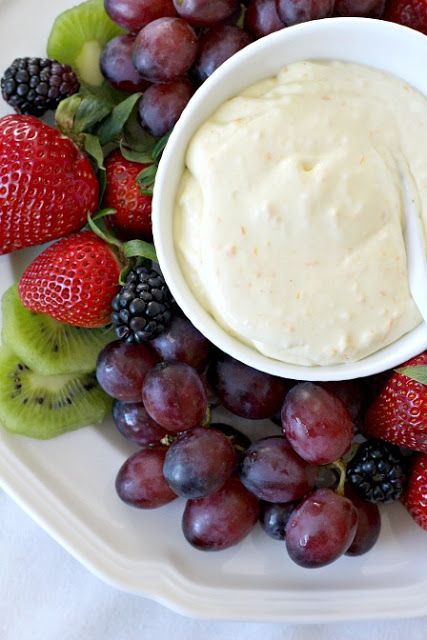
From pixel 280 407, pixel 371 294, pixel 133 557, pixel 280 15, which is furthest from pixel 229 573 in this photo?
pixel 280 15

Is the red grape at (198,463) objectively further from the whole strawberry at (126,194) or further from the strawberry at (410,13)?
the strawberry at (410,13)

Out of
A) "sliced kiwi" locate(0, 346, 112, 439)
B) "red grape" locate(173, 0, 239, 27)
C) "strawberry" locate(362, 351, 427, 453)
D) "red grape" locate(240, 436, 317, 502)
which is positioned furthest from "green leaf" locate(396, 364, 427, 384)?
"red grape" locate(173, 0, 239, 27)

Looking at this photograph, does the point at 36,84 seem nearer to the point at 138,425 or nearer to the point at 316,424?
the point at 138,425

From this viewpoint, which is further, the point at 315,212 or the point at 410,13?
the point at 410,13

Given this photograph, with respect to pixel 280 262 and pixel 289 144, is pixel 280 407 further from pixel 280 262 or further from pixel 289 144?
pixel 289 144

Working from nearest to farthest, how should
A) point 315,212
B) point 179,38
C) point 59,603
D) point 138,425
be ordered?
point 315,212
point 179,38
point 138,425
point 59,603

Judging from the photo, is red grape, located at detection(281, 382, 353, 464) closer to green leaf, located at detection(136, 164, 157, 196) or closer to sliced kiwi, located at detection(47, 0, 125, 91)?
green leaf, located at detection(136, 164, 157, 196)

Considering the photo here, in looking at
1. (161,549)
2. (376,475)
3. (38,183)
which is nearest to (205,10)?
(38,183)

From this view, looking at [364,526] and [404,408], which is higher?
[404,408]
